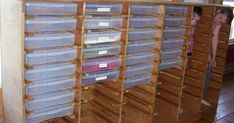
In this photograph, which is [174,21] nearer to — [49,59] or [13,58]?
[49,59]

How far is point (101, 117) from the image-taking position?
2.68 m

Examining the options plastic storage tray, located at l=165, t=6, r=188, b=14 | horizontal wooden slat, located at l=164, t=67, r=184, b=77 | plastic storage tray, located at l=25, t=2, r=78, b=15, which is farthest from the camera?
horizontal wooden slat, located at l=164, t=67, r=184, b=77

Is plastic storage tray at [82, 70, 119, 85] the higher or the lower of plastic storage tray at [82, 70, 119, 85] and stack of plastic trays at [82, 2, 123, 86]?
the lower

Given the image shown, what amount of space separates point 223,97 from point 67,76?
260 centimetres

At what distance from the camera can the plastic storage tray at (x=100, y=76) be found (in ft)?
7.39

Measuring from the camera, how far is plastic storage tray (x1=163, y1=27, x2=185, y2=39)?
2.67m

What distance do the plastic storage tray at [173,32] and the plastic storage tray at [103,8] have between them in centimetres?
60

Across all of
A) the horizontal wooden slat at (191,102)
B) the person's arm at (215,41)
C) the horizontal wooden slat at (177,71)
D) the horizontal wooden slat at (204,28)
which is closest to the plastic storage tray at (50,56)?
the horizontal wooden slat at (177,71)

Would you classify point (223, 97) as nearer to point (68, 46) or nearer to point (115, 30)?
point (115, 30)

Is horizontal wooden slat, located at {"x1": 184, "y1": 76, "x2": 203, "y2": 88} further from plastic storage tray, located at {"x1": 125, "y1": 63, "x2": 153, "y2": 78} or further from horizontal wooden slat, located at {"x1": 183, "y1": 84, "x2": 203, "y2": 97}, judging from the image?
plastic storage tray, located at {"x1": 125, "y1": 63, "x2": 153, "y2": 78}

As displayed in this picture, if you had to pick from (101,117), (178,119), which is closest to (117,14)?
(101,117)

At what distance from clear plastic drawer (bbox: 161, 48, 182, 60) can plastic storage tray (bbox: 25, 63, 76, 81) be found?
0.98m

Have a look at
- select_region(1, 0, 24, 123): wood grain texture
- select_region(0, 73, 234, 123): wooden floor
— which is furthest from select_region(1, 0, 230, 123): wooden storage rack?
select_region(0, 73, 234, 123): wooden floor

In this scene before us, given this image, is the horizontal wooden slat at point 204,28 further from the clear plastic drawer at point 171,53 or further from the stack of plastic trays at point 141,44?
the stack of plastic trays at point 141,44
